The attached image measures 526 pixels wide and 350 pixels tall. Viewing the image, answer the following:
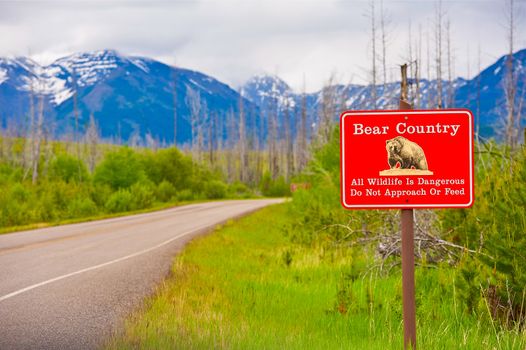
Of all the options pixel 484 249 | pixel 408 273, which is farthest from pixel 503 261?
pixel 408 273

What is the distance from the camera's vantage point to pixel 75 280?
10.3 metres

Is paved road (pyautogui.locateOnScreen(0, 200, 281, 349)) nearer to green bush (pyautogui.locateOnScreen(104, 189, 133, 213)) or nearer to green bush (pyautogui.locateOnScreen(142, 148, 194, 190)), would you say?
green bush (pyautogui.locateOnScreen(104, 189, 133, 213))

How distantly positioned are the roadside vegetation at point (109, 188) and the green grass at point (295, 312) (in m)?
12.7

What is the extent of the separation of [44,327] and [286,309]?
9.85 feet

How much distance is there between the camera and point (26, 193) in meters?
27.0

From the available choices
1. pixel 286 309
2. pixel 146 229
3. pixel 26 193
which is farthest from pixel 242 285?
pixel 26 193

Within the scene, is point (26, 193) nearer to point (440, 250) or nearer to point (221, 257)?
point (221, 257)

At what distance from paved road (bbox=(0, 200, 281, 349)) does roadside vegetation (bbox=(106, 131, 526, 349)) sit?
0.56 metres

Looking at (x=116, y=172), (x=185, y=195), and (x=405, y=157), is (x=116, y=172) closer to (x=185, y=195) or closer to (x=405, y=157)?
(x=185, y=195)

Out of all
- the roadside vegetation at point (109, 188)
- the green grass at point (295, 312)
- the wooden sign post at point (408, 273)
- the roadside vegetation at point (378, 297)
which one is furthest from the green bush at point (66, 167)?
the wooden sign post at point (408, 273)

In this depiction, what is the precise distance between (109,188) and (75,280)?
2682 centimetres

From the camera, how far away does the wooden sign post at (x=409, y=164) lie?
5.13m

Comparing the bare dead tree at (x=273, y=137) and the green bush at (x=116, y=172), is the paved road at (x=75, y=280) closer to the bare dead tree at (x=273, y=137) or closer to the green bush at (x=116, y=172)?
the green bush at (x=116, y=172)

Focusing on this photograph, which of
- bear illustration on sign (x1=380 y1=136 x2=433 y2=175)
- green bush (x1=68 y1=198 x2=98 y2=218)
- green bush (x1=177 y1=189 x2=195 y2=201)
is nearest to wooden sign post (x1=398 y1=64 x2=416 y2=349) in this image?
bear illustration on sign (x1=380 y1=136 x2=433 y2=175)
